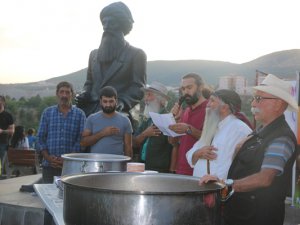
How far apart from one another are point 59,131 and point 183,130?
1.27m

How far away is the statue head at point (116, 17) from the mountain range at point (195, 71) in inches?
513

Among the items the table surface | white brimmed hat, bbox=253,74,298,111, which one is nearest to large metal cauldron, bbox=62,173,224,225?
the table surface

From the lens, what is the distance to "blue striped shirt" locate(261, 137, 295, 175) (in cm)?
229

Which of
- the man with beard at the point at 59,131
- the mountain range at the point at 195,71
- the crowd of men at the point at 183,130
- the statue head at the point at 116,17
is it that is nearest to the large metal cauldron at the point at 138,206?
the crowd of men at the point at 183,130

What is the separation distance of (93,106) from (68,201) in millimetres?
4328

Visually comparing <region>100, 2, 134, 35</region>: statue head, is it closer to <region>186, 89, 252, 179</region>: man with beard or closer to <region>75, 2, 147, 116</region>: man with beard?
<region>75, 2, 147, 116</region>: man with beard

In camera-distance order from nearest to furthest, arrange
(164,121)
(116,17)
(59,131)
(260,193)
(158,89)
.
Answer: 1. (260,193)
2. (164,121)
3. (59,131)
4. (158,89)
5. (116,17)

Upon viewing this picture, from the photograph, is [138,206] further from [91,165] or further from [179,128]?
[179,128]

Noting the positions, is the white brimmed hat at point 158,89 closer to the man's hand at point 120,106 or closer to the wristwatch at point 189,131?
the man's hand at point 120,106

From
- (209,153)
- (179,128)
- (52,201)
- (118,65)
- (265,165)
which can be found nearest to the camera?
(265,165)

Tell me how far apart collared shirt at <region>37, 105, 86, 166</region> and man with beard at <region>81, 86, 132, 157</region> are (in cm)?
19

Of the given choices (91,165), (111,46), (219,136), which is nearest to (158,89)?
(111,46)

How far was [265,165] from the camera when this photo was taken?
2299mm

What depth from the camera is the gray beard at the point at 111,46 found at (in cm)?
605
